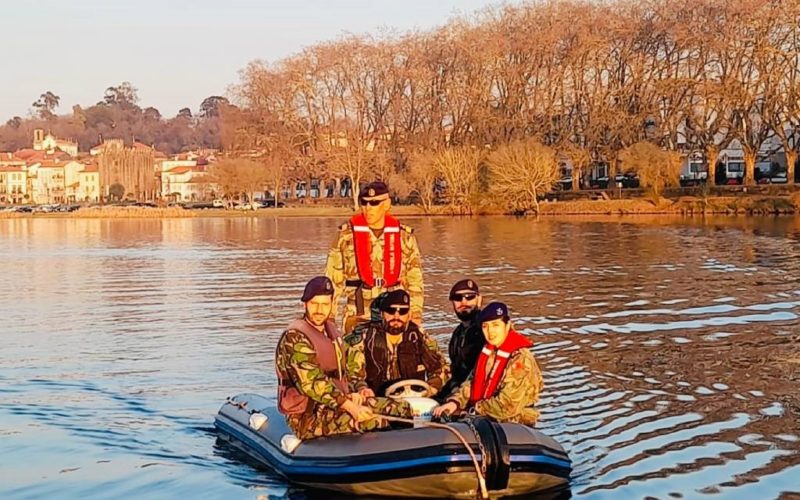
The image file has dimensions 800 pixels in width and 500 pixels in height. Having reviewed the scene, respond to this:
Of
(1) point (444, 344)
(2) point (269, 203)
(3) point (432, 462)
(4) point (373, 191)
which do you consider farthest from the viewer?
(2) point (269, 203)

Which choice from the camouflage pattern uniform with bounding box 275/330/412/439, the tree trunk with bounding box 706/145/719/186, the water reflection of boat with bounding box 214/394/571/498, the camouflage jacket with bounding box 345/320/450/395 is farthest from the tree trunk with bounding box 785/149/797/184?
the camouflage pattern uniform with bounding box 275/330/412/439

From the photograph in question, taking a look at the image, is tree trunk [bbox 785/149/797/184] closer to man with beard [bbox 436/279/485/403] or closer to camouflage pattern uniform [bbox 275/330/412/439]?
man with beard [bbox 436/279/485/403]

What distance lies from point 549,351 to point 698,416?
16.0 feet

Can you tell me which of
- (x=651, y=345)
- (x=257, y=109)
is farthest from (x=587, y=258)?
(x=257, y=109)

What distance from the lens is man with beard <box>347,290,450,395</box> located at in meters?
10.2

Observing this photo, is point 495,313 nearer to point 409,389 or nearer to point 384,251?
point 409,389

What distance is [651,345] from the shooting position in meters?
17.9

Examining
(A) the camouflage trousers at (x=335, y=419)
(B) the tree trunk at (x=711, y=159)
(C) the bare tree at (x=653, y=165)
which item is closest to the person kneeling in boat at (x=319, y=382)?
(A) the camouflage trousers at (x=335, y=419)

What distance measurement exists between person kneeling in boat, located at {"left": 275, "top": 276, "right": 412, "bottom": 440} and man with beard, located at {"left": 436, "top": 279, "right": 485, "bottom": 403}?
107cm

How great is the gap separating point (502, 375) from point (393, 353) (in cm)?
119

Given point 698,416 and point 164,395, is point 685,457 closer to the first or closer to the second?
point 698,416

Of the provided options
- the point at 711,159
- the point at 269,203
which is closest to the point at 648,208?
the point at 711,159

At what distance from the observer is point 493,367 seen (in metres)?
9.76

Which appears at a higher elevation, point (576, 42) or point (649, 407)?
point (576, 42)
